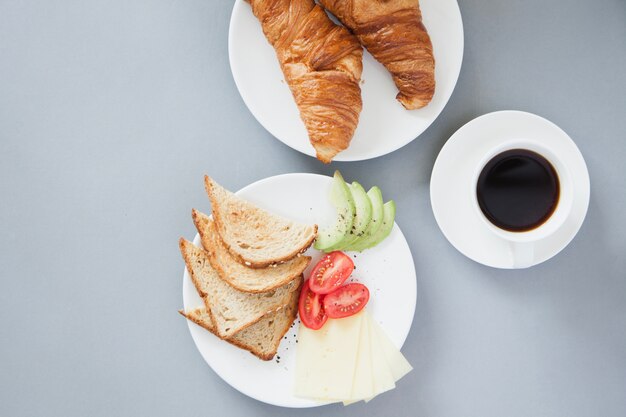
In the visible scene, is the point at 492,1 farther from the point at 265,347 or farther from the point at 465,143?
the point at 265,347

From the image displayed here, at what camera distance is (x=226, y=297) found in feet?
5.73

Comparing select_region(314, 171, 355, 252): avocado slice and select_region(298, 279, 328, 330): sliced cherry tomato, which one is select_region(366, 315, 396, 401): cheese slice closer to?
select_region(298, 279, 328, 330): sliced cherry tomato

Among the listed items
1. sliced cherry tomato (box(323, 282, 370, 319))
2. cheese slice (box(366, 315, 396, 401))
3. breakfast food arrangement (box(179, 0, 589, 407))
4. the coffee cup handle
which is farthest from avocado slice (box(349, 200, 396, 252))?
the coffee cup handle

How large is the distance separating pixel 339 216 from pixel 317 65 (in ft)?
1.43

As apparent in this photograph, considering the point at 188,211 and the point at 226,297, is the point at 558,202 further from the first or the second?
the point at 188,211

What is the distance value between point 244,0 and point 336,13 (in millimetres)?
269

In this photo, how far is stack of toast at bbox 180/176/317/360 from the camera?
5.54 feet

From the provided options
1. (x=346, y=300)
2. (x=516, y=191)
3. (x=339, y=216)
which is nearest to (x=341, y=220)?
(x=339, y=216)

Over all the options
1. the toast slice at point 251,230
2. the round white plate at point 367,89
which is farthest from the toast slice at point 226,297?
the round white plate at point 367,89

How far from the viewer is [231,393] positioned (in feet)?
6.23

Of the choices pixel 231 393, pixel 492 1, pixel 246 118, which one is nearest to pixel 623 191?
pixel 492 1

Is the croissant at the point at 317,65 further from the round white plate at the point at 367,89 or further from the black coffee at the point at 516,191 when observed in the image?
the black coffee at the point at 516,191

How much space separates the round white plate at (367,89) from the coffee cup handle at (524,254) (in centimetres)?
45

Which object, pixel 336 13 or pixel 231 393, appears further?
pixel 231 393
